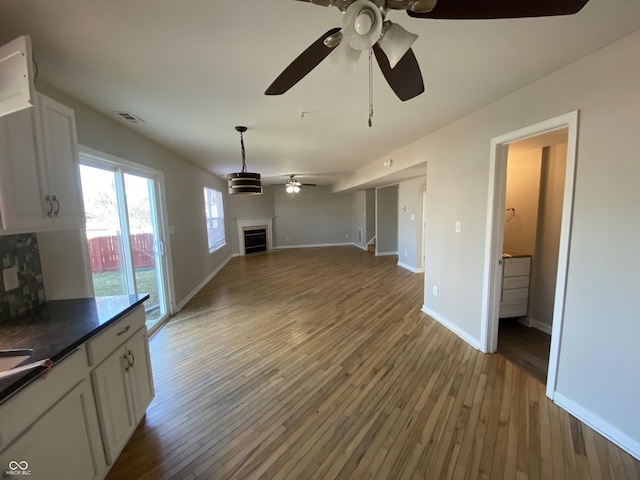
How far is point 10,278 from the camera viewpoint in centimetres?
150

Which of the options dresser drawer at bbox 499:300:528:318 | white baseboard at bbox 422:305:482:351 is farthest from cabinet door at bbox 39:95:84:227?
dresser drawer at bbox 499:300:528:318

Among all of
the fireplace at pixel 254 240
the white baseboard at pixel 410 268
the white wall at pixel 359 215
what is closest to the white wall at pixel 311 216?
the white wall at pixel 359 215

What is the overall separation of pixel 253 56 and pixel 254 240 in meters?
7.75

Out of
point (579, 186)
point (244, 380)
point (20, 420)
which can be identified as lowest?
point (244, 380)

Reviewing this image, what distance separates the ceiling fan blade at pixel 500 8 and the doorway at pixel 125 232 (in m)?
2.56

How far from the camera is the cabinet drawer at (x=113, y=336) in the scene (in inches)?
53.0

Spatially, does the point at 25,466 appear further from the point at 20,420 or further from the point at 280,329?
the point at 280,329

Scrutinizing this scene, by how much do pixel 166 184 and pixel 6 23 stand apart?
8.34 ft

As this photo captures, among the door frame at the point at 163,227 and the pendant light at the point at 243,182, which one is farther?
the door frame at the point at 163,227

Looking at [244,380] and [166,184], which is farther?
[166,184]

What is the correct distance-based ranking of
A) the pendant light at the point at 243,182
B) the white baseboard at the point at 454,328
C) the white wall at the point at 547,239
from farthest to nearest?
1. the pendant light at the point at 243,182
2. the white wall at the point at 547,239
3. the white baseboard at the point at 454,328

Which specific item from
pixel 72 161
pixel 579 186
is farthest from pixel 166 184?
pixel 579 186

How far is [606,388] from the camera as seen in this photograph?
1.64 metres

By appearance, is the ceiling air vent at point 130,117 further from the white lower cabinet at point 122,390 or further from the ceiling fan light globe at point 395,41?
the ceiling fan light globe at point 395,41
